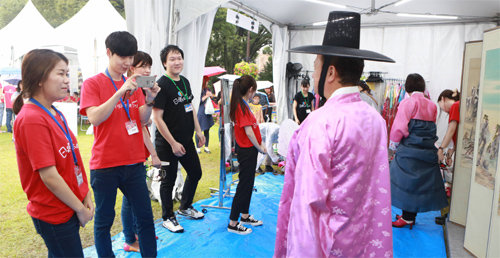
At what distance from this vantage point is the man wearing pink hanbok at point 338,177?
1.13 metres

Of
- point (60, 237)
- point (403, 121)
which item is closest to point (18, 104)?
point (60, 237)

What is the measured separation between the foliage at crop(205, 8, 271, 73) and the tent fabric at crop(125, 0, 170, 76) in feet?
54.4

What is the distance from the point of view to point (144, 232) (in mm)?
2227

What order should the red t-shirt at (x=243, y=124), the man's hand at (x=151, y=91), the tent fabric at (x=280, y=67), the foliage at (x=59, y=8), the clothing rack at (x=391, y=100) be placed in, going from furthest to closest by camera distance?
the foliage at (x=59, y=8)
the tent fabric at (x=280, y=67)
the clothing rack at (x=391, y=100)
the red t-shirt at (x=243, y=124)
the man's hand at (x=151, y=91)

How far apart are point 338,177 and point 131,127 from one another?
146 centimetres

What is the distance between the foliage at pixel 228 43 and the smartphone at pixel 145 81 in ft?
60.4

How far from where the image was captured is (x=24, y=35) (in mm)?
11117

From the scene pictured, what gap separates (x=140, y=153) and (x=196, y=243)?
4.20 ft

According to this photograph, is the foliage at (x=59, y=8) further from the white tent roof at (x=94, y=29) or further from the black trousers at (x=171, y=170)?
the black trousers at (x=171, y=170)

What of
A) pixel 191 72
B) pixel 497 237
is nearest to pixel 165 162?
pixel 191 72

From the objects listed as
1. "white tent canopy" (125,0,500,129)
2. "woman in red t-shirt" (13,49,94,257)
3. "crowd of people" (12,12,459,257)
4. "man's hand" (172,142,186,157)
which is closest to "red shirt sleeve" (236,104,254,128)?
"man's hand" (172,142,186,157)

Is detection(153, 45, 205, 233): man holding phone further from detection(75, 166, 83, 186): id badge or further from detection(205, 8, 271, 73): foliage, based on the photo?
detection(205, 8, 271, 73): foliage

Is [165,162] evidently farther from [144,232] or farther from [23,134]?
[23,134]

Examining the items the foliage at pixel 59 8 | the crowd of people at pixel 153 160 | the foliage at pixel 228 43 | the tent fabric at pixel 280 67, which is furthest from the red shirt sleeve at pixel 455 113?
the foliage at pixel 59 8
